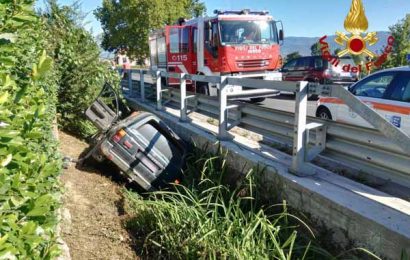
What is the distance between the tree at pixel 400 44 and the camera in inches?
1013

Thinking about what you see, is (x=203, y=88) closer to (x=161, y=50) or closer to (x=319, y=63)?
(x=161, y=50)

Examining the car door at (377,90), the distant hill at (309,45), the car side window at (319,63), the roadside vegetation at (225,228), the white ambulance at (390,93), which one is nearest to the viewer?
the roadside vegetation at (225,228)

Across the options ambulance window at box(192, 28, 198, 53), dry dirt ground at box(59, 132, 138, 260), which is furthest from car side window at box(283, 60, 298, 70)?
dry dirt ground at box(59, 132, 138, 260)

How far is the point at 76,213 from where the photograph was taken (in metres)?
4.70

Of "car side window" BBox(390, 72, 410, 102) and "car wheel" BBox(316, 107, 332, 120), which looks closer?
"car side window" BBox(390, 72, 410, 102)

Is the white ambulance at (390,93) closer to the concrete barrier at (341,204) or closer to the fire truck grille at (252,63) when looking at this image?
the concrete barrier at (341,204)

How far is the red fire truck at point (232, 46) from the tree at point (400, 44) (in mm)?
14722

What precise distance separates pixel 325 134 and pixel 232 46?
9.13 metres

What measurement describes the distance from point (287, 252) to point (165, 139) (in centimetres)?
322

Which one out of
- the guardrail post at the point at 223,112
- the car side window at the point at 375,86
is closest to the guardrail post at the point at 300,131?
the guardrail post at the point at 223,112

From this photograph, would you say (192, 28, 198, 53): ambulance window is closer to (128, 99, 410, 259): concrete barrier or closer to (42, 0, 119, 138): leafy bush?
(42, 0, 119, 138): leafy bush

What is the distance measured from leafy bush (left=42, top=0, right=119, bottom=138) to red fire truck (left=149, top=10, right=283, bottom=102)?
3756 mm

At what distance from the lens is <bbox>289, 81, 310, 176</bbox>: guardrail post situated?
167 inches

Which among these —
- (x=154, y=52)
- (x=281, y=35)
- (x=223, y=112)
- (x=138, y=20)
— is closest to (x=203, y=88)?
(x=281, y=35)
